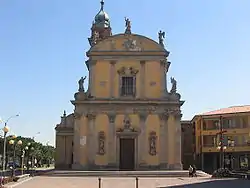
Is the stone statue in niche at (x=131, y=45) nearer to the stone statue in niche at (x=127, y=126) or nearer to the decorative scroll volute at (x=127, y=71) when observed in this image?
the decorative scroll volute at (x=127, y=71)

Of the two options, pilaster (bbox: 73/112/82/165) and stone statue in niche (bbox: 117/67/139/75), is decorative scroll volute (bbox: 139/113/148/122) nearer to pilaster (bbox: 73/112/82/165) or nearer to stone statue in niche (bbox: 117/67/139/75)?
stone statue in niche (bbox: 117/67/139/75)

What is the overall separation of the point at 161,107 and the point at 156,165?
616cm

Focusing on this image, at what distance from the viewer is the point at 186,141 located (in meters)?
74.5

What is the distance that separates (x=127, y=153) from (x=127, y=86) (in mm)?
7265

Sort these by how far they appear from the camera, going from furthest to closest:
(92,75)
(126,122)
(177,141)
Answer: (92,75), (126,122), (177,141)

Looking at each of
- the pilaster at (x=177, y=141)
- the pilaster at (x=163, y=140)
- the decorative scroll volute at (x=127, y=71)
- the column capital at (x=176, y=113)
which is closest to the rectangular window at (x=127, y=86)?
the decorative scroll volute at (x=127, y=71)

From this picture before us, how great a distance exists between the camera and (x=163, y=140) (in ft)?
154

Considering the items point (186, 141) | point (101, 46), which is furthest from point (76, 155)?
point (186, 141)

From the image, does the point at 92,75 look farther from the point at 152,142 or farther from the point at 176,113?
the point at 176,113

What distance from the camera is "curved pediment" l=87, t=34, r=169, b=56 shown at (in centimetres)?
Answer: 4861

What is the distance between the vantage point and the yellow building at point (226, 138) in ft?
211

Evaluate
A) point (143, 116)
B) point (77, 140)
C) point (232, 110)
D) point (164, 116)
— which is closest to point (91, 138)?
point (77, 140)

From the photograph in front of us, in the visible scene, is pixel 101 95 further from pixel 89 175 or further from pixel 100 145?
pixel 89 175

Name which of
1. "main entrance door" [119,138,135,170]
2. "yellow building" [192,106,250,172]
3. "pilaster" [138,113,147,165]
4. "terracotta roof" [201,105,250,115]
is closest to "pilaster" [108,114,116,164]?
"main entrance door" [119,138,135,170]
